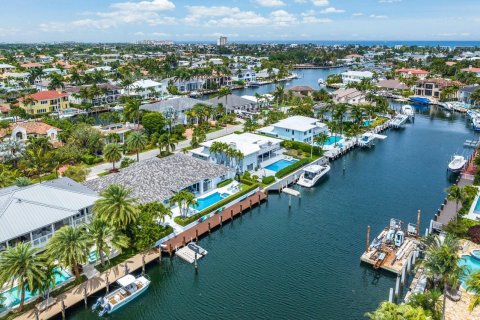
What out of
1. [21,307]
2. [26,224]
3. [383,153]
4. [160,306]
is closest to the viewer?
[21,307]

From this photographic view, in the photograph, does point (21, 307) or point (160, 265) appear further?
point (160, 265)

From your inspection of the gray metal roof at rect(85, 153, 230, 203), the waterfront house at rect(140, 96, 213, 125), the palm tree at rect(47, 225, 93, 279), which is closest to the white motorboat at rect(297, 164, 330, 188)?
the gray metal roof at rect(85, 153, 230, 203)

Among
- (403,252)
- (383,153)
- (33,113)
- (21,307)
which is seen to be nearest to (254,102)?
(383,153)

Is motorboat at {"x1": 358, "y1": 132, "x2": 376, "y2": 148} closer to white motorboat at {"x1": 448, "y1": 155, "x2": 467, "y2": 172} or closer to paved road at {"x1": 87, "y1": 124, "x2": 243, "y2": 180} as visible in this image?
white motorboat at {"x1": 448, "y1": 155, "x2": 467, "y2": 172}

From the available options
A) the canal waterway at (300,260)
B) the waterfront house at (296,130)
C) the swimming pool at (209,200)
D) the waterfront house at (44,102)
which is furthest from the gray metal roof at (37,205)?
the waterfront house at (44,102)

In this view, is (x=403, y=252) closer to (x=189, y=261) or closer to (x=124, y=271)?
(x=189, y=261)

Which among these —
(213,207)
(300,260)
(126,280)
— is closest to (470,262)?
(300,260)

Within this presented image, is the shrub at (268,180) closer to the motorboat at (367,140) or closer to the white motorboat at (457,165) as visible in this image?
the motorboat at (367,140)
